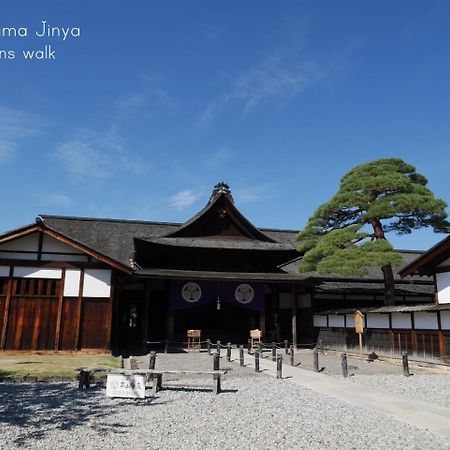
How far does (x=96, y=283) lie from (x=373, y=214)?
43.9 feet

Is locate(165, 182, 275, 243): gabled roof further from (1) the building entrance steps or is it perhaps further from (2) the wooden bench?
(2) the wooden bench

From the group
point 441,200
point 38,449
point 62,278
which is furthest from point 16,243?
point 441,200

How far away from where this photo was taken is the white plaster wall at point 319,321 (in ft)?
76.6

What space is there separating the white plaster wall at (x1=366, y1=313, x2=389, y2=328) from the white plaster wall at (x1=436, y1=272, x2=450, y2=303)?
2484 millimetres

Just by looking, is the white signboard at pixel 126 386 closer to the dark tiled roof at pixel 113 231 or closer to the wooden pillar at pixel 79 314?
the wooden pillar at pixel 79 314

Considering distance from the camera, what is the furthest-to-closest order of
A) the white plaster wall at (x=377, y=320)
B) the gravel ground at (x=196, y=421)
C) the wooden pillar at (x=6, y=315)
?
the white plaster wall at (x=377, y=320), the wooden pillar at (x=6, y=315), the gravel ground at (x=196, y=421)

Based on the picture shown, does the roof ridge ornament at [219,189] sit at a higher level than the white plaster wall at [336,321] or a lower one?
higher

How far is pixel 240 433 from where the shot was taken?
7.14 m

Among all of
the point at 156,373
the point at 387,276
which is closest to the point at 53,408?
the point at 156,373

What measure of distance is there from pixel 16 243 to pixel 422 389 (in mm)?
16076

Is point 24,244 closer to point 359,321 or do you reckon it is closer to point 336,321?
point 359,321

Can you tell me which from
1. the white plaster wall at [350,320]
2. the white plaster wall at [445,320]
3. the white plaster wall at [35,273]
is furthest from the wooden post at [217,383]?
the white plaster wall at [350,320]

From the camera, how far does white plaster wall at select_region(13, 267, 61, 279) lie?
1784 centimetres

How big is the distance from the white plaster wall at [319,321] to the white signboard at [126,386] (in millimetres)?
15542
